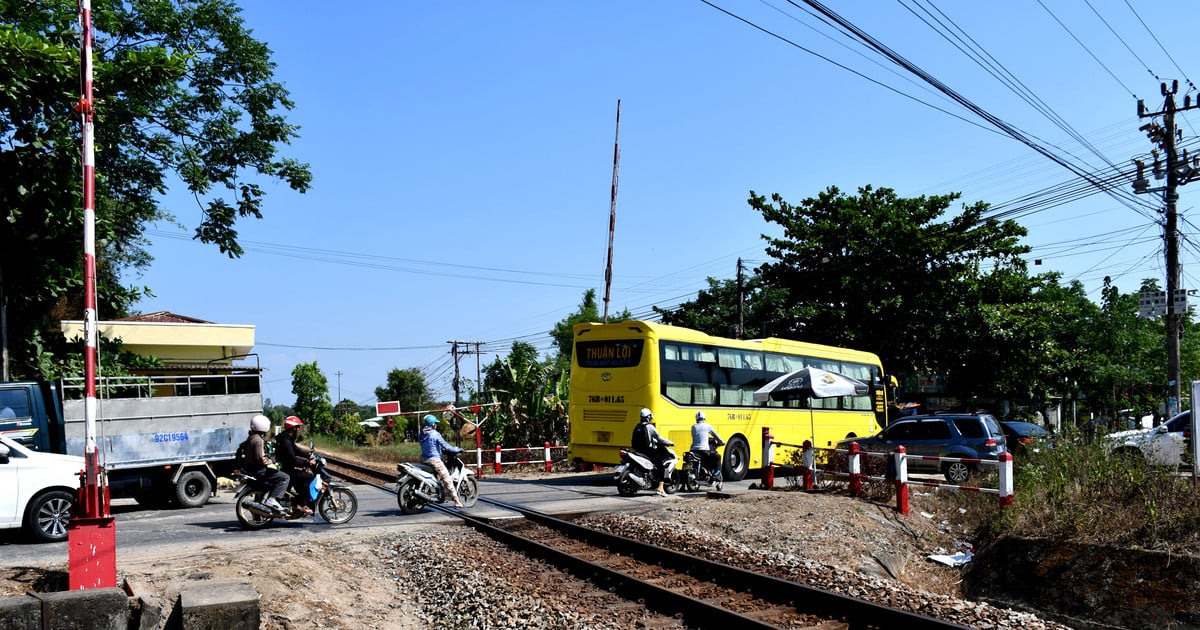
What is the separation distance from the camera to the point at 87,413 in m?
7.52

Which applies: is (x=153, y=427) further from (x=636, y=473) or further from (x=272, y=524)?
(x=636, y=473)

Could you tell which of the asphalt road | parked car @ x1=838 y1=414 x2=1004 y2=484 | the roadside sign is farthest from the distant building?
parked car @ x1=838 y1=414 x2=1004 y2=484

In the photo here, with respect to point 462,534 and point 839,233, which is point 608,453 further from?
point 839,233

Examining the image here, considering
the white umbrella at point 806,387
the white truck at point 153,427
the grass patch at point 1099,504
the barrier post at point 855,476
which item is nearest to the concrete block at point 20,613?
the white truck at point 153,427

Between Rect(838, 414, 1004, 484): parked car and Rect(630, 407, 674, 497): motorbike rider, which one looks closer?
Rect(630, 407, 674, 497): motorbike rider

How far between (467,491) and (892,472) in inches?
279

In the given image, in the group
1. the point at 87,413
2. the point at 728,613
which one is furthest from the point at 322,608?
the point at 728,613

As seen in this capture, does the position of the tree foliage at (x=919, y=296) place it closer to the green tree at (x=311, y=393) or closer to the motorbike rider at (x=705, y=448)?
the motorbike rider at (x=705, y=448)

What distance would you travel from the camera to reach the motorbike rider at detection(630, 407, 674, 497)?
1642 cm

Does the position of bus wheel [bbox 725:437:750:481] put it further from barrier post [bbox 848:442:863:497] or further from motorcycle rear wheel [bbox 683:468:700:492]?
barrier post [bbox 848:442:863:497]

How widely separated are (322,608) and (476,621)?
4.64 ft

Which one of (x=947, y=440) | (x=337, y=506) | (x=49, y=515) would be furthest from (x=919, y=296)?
(x=49, y=515)

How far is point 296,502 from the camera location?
1254 cm

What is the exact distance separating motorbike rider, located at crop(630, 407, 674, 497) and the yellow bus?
4.69ft
